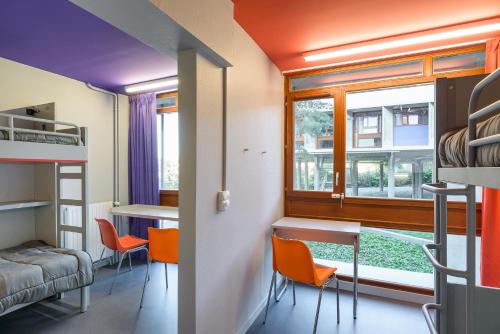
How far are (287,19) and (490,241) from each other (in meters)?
2.59

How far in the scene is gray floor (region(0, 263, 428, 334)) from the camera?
2.29m

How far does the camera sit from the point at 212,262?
5.99 ft

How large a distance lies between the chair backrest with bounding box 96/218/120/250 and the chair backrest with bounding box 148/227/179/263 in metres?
0.60

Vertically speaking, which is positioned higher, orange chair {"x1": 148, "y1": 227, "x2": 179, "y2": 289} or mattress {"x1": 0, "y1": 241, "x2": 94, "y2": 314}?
orange chair {"x1": 148, "y1": 227, "x2": 179, "y2": 289}

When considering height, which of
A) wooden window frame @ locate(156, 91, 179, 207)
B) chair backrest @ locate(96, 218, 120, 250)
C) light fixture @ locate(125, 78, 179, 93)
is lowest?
chair backrest @ locate(96, 218, 120, 250)

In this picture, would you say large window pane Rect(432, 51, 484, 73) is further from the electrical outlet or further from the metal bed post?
the electrical outlet

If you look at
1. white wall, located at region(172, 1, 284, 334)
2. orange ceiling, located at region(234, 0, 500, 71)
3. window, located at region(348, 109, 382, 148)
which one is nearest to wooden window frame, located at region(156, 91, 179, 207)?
white wall, located at region(172, 1, 284, 334)

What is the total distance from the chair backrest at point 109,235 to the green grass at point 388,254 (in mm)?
2619

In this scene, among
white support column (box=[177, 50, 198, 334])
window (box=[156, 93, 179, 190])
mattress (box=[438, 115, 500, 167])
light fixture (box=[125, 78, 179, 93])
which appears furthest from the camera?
window (box=[156, 93, 179, 190])

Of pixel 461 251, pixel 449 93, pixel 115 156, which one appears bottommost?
pixel 461 251

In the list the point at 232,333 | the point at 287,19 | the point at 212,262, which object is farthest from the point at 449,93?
the point at 232,333

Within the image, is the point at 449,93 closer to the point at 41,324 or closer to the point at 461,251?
the point at 461,251

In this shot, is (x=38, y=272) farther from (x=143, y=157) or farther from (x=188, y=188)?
(x=143, y=157)

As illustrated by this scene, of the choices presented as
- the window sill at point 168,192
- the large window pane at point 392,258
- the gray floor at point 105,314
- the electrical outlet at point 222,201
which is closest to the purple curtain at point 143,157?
the window sill at point 168,192
